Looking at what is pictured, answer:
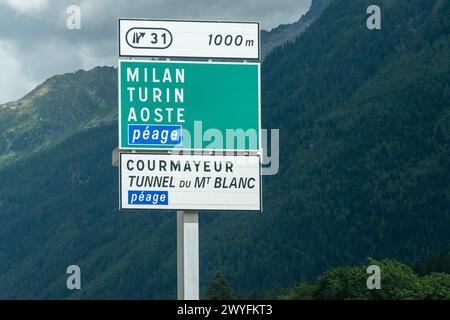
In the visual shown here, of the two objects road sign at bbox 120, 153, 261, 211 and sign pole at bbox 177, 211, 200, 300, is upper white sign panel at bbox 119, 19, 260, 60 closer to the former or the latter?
road sign at bbox 120, 153, 261, 211

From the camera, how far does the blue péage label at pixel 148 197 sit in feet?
126

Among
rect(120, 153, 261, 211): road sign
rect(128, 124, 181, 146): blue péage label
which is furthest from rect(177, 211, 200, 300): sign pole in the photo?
rect(128, 124, 181, 146): blue péage label

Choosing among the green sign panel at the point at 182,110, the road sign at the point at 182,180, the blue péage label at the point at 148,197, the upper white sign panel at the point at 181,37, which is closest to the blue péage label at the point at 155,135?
the green sign panel at the point at 182,110

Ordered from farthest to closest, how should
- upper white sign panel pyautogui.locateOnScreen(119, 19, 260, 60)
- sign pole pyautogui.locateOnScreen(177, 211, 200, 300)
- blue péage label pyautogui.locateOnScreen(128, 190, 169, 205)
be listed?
blue péage label pyautogui.locateOnScreen(128, 190, 169, 205), upper white sign panel pyautogui.locateOnScreen(119, 19, 260, 60), sign pole pyautogui.locateOnScreen(177, 211, 200, 300)

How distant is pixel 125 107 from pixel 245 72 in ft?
13.9

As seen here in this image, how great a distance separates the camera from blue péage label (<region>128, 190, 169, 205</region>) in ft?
126

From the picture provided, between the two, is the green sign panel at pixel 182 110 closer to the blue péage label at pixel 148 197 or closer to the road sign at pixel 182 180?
the road sign at pixel 182 180

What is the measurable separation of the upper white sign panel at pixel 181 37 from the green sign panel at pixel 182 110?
19.0 inches

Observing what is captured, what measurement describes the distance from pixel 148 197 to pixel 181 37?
211 inches

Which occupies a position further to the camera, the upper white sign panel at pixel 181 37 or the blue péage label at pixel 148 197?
the blue péage label at pixel 148 197

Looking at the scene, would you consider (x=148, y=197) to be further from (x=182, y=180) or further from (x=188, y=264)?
(x=188, y=264)

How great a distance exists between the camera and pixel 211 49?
3834 centimetres

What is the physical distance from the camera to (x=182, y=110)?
3859 centimetres
